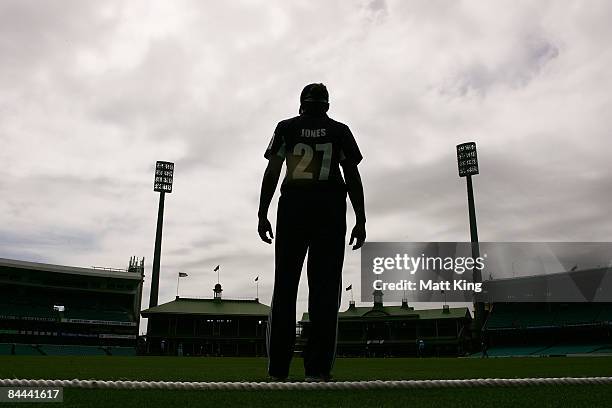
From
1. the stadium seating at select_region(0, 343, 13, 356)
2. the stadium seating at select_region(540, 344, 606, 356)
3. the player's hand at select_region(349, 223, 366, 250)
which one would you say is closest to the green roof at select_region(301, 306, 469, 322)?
the stadium seating at select_region(540, 344, 606, 356)

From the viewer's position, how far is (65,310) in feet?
157

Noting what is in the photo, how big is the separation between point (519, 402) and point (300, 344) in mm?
59074

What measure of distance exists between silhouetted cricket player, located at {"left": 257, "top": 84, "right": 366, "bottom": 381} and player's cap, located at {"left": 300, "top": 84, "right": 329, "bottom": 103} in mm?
249

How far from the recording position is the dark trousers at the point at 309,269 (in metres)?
4.29

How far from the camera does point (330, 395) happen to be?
10.3 ft

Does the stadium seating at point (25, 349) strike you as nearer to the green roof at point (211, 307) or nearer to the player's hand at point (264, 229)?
the green roof at point (211, 307)

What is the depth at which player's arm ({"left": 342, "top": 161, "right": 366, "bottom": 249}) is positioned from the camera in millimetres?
4695

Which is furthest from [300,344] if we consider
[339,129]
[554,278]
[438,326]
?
[339,129]

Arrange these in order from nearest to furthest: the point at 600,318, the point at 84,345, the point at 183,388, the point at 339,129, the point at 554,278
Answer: the point at 183,388, the point at 339,129, the point at 600,318, the point at 84,345, the point at 554,278

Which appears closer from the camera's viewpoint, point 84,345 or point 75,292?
point 84,345

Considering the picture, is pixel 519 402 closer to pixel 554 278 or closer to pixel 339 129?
pixel 339 129

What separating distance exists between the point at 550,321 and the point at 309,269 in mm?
49119

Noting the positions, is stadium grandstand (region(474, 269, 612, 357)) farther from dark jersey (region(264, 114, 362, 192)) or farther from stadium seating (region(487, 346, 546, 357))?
dark jersey (region(264, 114, 362, 192))

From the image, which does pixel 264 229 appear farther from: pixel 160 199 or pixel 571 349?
pixel 160 199
